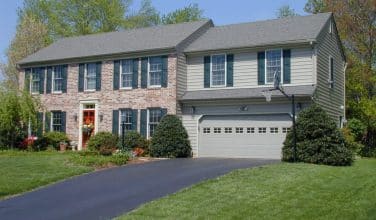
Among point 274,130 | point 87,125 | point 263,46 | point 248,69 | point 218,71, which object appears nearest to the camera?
point 274,130

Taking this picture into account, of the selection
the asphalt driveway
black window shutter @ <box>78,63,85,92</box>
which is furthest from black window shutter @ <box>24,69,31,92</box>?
the asphalt driveway

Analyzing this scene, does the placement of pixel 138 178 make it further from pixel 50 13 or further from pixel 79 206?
pixel 50 13

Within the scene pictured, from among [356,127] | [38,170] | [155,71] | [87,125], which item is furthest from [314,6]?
[38,170]

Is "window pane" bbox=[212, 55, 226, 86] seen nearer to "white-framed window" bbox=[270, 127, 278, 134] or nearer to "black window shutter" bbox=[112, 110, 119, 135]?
"white-framed window" bbox=[270, 127, 278, 134]

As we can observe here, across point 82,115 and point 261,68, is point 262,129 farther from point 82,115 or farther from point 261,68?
point 82,115

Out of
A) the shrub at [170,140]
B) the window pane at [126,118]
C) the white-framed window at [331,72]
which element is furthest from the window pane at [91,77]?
the white-framed window at [331,72]

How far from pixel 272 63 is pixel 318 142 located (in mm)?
5683

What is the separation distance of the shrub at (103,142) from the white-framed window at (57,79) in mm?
5035

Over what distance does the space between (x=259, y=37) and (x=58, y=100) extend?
11.9m

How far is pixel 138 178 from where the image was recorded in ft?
52.7

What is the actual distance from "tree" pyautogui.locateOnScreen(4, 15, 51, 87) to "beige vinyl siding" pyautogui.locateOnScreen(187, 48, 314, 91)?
74.2 ft

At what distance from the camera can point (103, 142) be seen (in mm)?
25719

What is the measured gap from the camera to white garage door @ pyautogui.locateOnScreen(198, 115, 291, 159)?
23.3 meters

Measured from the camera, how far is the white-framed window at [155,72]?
85.5 ft
